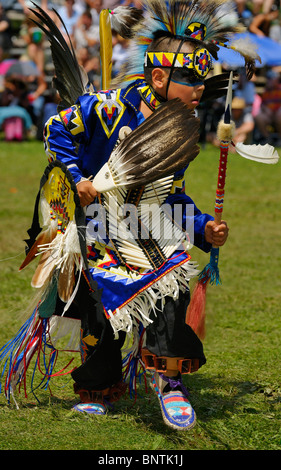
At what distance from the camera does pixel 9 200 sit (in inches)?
311

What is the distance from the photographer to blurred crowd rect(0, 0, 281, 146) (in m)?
11.4

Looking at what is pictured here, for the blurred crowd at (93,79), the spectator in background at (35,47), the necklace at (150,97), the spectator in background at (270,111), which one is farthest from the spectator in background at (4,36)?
the necklace at (150,97)

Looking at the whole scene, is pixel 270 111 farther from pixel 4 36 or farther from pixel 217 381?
pixel 217 381

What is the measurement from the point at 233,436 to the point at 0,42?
11.7 meters

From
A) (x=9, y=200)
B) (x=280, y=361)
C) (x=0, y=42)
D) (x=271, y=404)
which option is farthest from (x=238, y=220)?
(x=0, y=42)

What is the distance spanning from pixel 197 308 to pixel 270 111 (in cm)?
947

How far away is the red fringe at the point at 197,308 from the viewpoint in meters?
3.18

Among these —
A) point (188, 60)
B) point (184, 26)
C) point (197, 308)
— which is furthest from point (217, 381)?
point (184, 26)

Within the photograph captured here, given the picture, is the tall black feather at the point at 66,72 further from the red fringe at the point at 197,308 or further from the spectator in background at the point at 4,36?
the spectator in background at the point at 4,36

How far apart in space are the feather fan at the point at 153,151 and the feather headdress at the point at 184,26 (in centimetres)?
33

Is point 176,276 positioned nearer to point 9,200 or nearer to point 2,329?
point 2,329

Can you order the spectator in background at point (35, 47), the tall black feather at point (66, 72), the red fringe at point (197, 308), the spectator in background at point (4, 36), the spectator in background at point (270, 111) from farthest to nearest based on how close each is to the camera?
the spectator in background at point (4, 36), the spectator in background at point (35, 47), the spectator in background at point (270, 111), the tall black feather at point (66, 72), the red fringe at point (197, 308)

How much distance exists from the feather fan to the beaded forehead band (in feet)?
0.56

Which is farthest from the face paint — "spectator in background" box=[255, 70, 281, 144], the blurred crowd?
"spectator in background" box=[255, 70, 281, 144]
